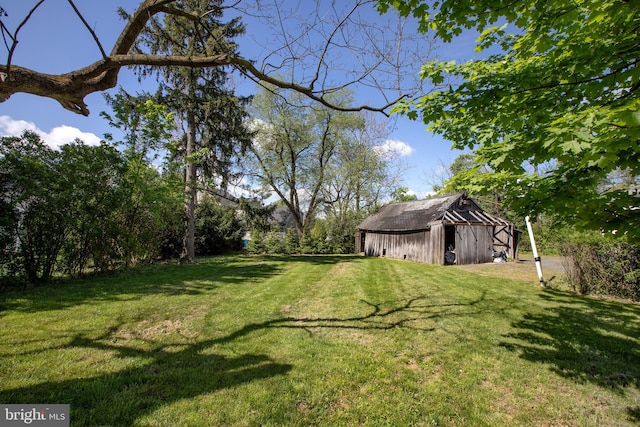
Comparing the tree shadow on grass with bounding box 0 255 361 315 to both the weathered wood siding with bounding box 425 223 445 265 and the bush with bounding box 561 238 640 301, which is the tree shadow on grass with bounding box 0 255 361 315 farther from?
the weathered wood siding with bounding box 425 223 445 265

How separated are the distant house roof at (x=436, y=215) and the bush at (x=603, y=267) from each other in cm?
817

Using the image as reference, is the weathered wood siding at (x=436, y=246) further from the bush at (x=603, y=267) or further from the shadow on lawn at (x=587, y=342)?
the shadow on lawn at (x=587, y=342)

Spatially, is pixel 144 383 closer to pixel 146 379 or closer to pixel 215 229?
pixel 146 379

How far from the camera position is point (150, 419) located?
8.39 ft

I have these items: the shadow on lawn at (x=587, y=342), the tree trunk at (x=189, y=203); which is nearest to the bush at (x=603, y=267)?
the shadow on lawn at (x=587, y=342)

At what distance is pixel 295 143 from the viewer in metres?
23.4

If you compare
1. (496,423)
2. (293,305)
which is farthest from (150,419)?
(293,305)

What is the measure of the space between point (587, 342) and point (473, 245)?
13917mm

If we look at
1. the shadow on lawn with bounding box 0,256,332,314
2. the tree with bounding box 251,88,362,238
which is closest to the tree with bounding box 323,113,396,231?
the tree with bounding box 251,88,362,238

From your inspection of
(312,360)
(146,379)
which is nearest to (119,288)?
→ (146,379)

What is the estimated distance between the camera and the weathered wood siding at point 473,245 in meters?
17.6

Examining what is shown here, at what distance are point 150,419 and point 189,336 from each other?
78.8 inches

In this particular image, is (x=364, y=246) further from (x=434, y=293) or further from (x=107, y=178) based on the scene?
(x=107, y=178)

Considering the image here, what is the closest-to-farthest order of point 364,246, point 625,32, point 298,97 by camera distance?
point 625,32 → point 298,97 → point 364,246
